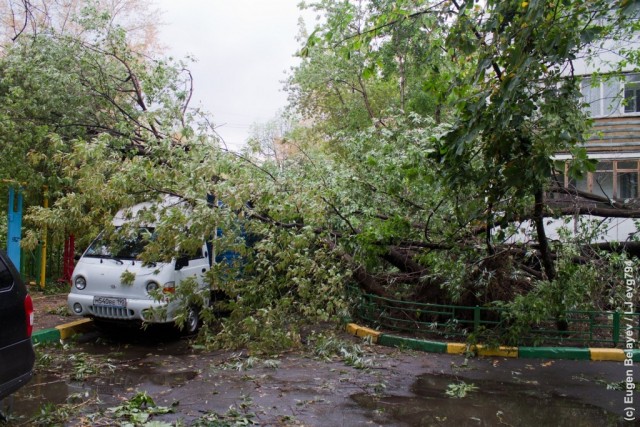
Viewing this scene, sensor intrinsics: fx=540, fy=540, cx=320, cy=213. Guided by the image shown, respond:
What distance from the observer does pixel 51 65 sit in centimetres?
1023

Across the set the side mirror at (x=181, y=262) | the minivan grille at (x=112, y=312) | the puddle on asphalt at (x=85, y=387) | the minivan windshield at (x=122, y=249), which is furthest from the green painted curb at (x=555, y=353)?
the minivan windshield at (x=122, y=249)

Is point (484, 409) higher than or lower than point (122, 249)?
lower

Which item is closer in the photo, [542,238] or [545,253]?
[542,238]

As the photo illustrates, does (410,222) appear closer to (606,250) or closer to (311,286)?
(311,286)

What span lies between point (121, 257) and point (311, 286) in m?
3.12

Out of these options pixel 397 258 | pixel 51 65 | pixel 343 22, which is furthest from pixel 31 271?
pixel 343 22

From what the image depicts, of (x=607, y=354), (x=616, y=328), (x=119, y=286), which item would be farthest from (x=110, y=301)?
(x=616, y=328)

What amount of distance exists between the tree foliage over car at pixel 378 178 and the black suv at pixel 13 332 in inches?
93.6

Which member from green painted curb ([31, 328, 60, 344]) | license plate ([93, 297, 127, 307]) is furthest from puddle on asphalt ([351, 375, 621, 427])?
green painted curb ([31, 328, 60, 344])

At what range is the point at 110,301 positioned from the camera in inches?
305

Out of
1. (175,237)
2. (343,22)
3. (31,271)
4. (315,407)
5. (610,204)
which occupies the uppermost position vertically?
(343,22)

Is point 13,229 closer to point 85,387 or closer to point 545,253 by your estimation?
point 85,387

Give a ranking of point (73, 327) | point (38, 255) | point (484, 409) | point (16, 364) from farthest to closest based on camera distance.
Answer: point (38, 255), point (73, 327), point (484, 409), point (16, 364)

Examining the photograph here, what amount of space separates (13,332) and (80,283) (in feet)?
12.8
